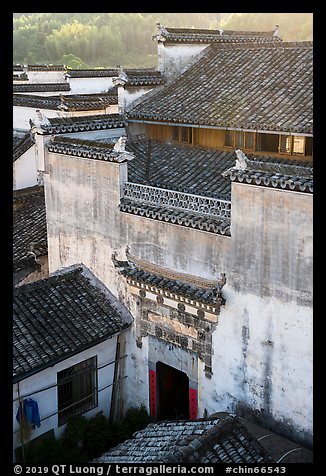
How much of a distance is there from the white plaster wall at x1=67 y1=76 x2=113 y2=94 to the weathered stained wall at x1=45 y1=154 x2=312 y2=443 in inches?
855

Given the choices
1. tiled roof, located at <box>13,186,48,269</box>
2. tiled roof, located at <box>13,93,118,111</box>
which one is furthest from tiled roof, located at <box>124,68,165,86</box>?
tiled roof, located at <box>13,186,48,269</box>

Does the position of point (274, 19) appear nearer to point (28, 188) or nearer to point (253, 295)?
point (28, 188)

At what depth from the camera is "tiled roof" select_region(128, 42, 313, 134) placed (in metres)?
15.9

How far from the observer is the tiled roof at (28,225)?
19686 mm

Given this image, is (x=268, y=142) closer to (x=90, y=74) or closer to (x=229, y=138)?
(x=229, y=138)

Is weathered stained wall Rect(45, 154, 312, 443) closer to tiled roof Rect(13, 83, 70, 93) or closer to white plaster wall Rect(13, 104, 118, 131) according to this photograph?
white plaster wall Rect(13, 104, 118, 131)

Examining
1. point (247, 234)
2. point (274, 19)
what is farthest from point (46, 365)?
point (274, 19)

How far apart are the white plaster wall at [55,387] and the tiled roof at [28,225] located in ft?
16.9

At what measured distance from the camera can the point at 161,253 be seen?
48.4 ft

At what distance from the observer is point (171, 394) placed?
16.4m

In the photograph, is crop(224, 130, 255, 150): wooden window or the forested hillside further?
the forested hillside

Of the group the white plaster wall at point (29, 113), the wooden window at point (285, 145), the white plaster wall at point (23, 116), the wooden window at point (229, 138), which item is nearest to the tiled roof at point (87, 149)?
the wooden window at point (229, 138)

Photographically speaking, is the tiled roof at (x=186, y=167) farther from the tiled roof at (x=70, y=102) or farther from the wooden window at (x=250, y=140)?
the tiled roof at (x=70, y=102)
